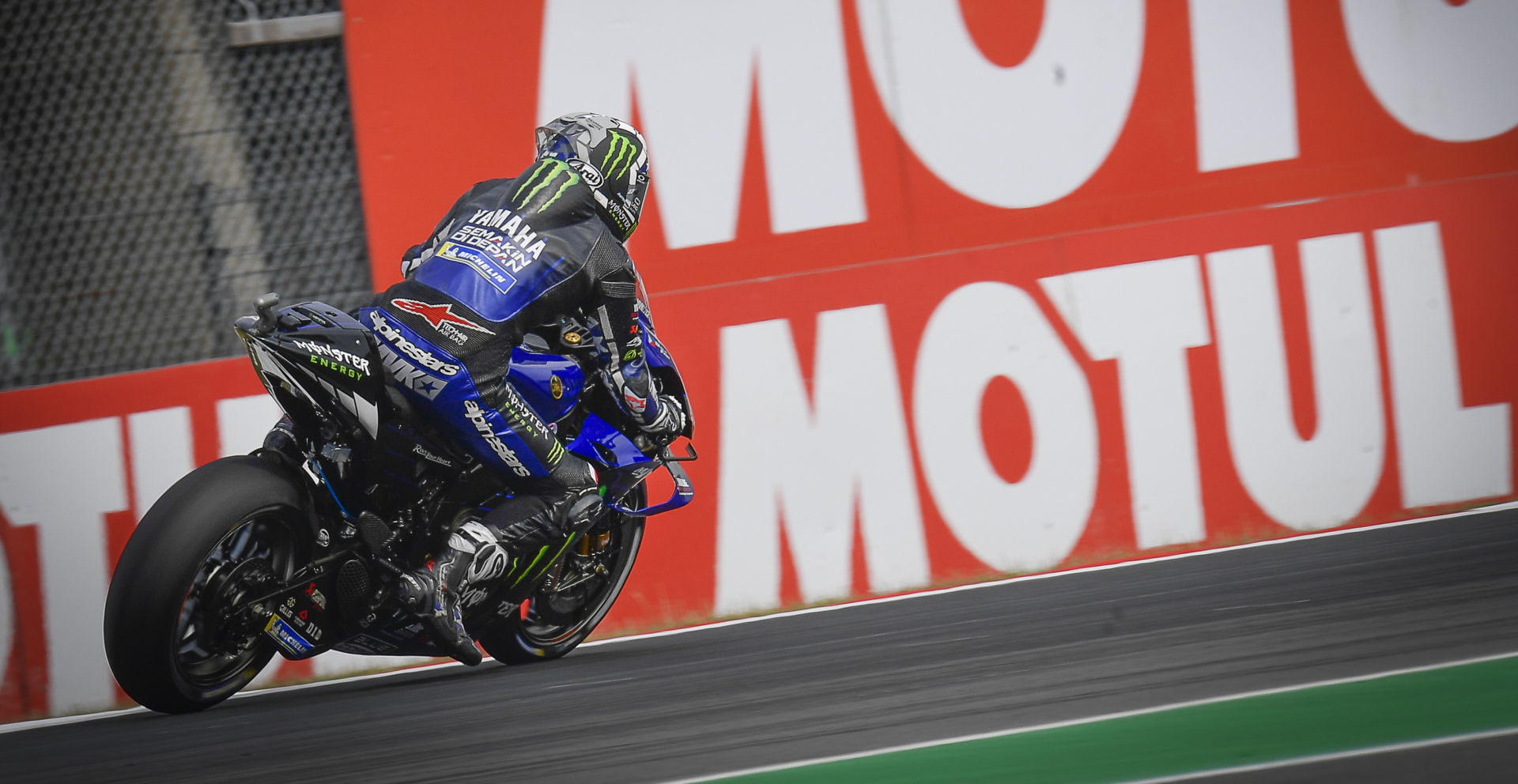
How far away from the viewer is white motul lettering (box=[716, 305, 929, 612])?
20.2 ft

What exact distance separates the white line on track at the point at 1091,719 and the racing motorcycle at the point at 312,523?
69.9 inches

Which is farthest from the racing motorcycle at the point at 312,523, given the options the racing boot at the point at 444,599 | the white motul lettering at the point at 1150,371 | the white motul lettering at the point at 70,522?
the white motul lettering at the point at 1150,371

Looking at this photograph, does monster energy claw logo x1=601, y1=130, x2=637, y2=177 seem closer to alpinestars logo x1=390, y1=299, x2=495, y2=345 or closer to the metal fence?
alpinestars logo x1=390, y1=299, x2=495, y2=345

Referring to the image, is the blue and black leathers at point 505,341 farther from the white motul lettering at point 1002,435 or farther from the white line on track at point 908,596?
the white motul lettering at point 1002,435

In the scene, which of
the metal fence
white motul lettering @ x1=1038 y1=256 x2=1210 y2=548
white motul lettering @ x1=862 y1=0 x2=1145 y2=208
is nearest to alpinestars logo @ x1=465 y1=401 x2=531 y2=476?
the metal fence

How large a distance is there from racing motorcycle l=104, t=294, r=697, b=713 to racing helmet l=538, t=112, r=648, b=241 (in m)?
0.42

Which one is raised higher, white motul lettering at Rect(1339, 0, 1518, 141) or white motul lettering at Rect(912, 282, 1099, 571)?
white motul lettering at Rect(1339, 0, 1518, 141)

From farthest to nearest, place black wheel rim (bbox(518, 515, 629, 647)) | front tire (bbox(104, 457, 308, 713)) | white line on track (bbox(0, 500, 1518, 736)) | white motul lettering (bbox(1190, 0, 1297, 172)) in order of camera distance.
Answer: white motul lettering (bbox(1190, 0, 1297, 172)) → white line on track (bbox(0, 500, 1518, 736)) → black wheel rim (bbox(518, 515, 629, 647)) → front tire (bbox(104, 457, 308, 713))

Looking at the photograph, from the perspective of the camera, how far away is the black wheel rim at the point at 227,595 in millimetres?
4023

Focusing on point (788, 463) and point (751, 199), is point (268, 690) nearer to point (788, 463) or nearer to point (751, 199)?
point (788, 463)

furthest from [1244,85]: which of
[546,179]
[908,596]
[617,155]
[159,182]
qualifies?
[159,182]

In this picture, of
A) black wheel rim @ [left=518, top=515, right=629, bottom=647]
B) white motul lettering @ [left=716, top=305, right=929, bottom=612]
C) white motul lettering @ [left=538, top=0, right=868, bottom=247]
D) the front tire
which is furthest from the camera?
white motul lettering @ [left=538, top=0, right=868, bottom=247]

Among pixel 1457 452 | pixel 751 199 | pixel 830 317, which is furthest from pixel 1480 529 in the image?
pixel 751 199

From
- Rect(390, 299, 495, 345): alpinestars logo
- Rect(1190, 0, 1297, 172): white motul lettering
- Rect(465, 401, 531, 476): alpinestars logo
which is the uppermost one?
Rect(1190, 0, 1297, 172): white motul lettering
